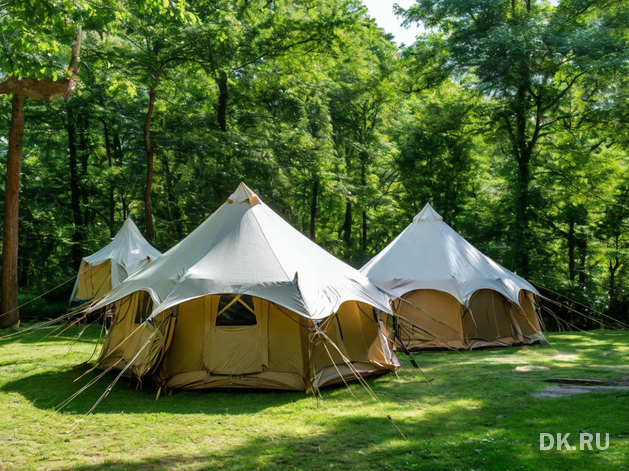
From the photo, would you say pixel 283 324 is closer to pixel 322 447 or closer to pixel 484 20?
pixel 322 447

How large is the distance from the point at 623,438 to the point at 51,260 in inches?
784

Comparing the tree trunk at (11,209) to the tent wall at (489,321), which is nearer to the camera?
the tent wall at (489,321)

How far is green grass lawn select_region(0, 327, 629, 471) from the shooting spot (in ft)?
13.7

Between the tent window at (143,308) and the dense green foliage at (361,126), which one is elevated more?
the dense green foliage at (361,126)

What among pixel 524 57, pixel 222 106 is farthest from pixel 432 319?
pixel 222 106

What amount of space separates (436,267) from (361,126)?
14.1 metres

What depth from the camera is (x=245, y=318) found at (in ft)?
23.3

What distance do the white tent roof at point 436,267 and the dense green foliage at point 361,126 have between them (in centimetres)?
623

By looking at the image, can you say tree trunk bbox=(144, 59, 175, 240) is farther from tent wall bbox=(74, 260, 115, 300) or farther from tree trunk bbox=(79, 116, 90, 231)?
tree trunk bbox=(79, 116, 90, 231)

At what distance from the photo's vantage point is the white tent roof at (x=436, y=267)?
1087 centimetres

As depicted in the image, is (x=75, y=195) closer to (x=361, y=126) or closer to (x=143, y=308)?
(x=361, y=126)

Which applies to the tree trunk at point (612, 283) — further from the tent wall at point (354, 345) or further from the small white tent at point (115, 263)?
the small white tent at point (115, 263)

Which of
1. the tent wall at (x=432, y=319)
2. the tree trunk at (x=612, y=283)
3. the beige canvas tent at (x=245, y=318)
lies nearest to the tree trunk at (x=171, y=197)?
the tent wall at (x=432, y=319)

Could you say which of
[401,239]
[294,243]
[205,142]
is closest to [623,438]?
[294,243]
